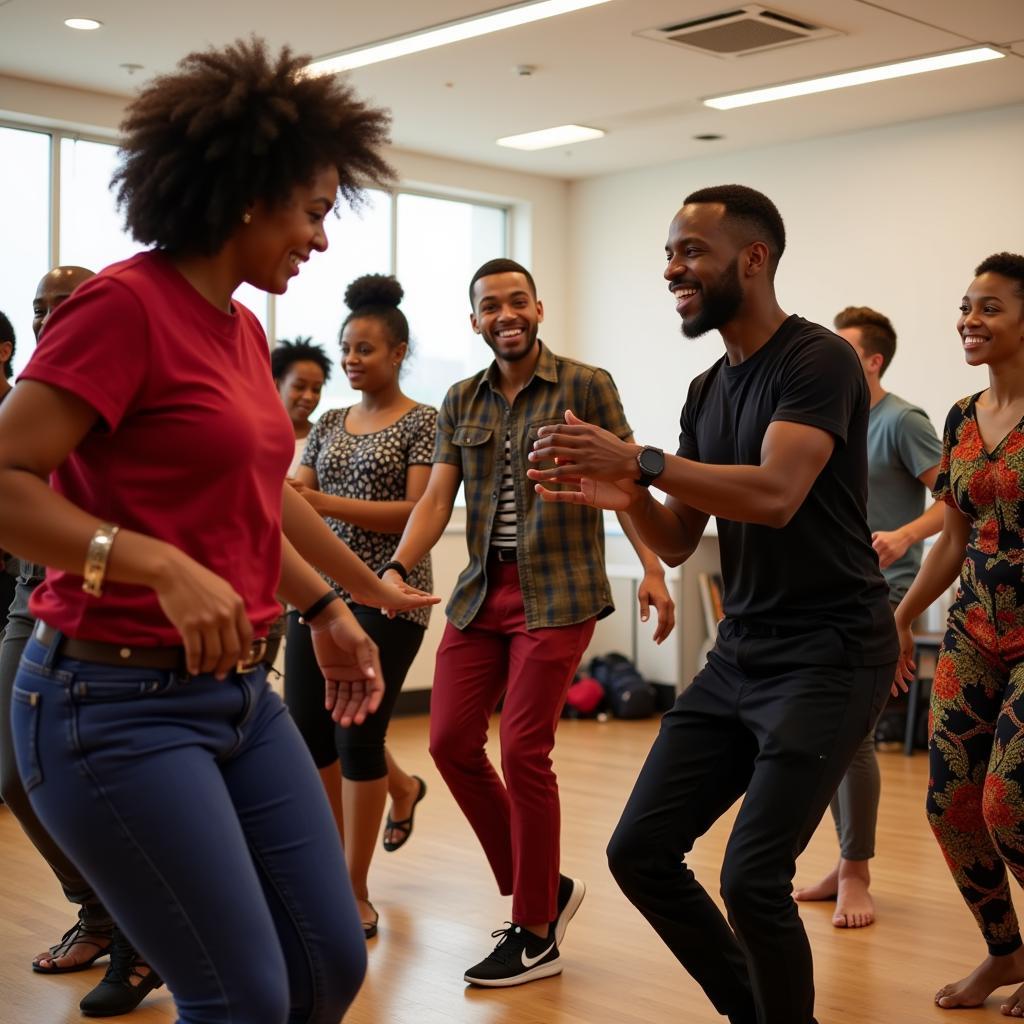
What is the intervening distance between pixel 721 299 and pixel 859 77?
4583 millimetres

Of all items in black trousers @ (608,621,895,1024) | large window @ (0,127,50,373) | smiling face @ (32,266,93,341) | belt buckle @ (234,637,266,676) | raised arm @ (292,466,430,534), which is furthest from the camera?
large window @ (0,127,50,373)

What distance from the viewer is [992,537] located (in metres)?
3.25

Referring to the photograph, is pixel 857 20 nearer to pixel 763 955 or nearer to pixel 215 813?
pixel 763 955

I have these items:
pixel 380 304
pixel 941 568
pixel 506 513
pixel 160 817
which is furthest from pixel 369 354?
pixel 160 817

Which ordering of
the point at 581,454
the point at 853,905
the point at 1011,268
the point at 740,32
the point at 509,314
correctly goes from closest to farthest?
1. the point at 581,454
2. the point at 1011,268
3. the point at 509,314
4. the point at 853,905
5. the point at 740,32

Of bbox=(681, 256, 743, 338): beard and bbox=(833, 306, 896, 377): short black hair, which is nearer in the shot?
bbox=(681, 256, 743, 338): beard

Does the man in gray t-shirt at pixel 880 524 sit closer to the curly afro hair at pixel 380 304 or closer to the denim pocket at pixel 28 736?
the curly afro hair at pixel 380 304

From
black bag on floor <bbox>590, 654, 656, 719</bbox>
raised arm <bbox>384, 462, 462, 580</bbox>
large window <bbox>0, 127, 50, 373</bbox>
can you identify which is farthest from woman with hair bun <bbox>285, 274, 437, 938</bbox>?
black bag on floor <bbox>590, 654, 656, 719</bbox>

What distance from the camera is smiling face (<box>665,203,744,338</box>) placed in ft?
9.04

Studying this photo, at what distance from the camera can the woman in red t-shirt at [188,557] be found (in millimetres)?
1663

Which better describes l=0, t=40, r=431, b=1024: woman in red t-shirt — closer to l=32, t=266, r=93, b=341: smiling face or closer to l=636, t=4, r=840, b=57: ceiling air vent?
l=32, t=266, r=93, b=341: smiling face

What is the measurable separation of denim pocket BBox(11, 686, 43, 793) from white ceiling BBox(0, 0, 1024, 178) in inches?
179

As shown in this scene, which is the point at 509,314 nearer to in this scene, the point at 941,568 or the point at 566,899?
the point at 941,568

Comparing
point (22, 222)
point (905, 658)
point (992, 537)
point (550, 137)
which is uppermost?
point (550, 137)
